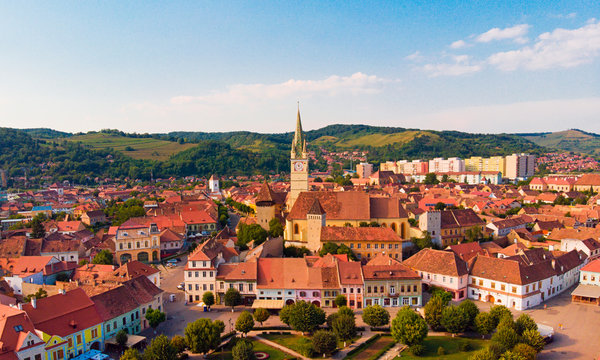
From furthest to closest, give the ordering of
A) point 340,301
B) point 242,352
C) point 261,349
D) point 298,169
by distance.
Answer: point 298,169
point 340,301
point 261,349
point 242,352

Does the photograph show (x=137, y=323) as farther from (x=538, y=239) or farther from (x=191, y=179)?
(x=191, y=179)

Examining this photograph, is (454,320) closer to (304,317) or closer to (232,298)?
(304,317)

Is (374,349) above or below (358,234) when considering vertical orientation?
below

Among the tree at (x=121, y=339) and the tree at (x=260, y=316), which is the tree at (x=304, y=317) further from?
the tree at (x=121, y=339)

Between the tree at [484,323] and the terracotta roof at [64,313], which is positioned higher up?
the terracotta roof at [64,313]

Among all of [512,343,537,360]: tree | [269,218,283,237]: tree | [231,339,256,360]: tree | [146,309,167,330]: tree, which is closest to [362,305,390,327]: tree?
[512,343,537,360]: tree

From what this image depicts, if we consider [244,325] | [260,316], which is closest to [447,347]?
[260,316]

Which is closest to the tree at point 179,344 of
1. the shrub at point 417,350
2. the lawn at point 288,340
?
the lawn at point 288,340
